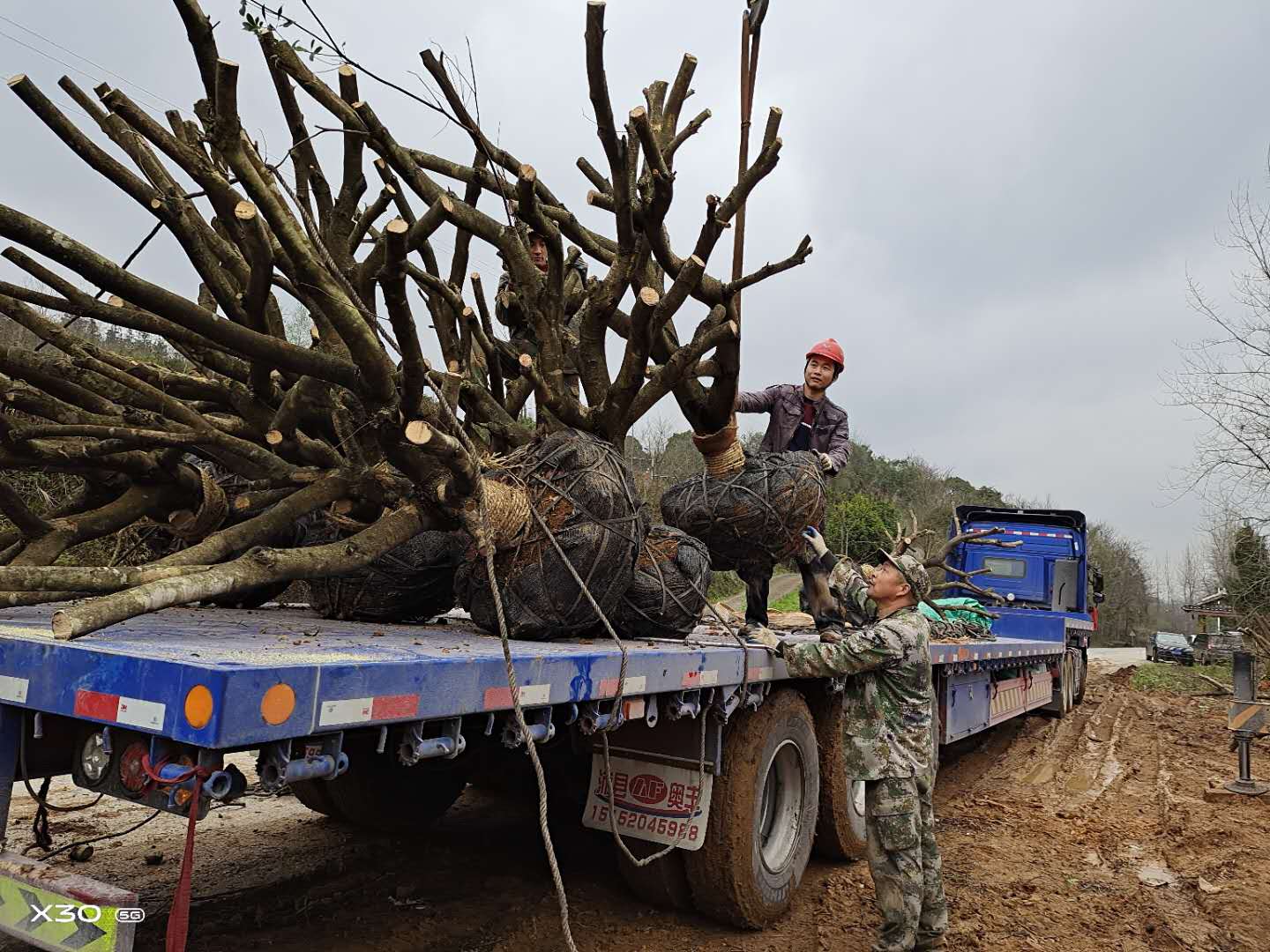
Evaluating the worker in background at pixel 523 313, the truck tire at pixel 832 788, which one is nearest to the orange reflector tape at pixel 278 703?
the worker in background at pixel 523 313

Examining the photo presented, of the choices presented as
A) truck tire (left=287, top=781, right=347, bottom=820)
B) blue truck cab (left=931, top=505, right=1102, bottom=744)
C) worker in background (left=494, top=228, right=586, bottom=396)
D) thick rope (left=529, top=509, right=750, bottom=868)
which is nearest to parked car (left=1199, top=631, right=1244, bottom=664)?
blue truck cab (left=931, top=505, right=1102, bottom=744)

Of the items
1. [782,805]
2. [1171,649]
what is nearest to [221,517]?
[782,805]

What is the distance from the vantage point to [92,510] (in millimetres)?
4242

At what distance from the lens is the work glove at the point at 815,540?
5.02m

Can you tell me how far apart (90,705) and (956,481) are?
45931mm

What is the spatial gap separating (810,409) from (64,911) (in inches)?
194

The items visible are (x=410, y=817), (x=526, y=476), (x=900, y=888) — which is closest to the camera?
(x=526, y=476)

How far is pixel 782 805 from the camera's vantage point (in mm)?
4719

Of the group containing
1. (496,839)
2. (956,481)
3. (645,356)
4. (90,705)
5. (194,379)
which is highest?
(956,481)

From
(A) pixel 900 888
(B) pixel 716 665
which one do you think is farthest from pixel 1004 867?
(B) pixel 716 665

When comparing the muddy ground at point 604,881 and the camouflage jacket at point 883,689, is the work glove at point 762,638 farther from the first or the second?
the muddy ground at point 604,881

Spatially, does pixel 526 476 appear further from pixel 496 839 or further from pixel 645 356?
pixel 496 839

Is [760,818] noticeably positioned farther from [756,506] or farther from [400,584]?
[400,584]

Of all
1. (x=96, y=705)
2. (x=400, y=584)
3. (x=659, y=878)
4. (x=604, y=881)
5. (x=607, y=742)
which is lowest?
(x=604, y=881)
